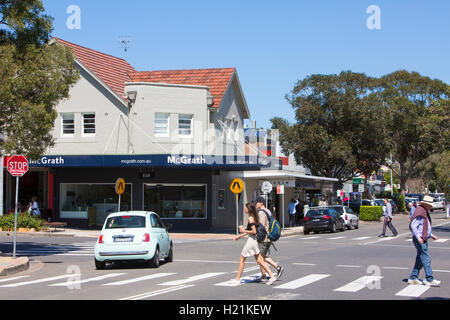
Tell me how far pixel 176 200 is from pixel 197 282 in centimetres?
2194

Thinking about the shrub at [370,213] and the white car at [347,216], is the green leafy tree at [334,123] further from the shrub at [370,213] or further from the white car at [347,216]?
the white car at [347,216]

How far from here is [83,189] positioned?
35.2m

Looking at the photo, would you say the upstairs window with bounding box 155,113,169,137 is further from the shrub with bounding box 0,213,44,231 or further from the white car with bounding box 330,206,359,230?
the white car with bounding box 330,206,359,230

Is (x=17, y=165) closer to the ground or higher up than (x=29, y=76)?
closer to the ground

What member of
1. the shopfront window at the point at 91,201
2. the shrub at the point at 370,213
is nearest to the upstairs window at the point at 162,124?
the shopfront window at the point at 91,201

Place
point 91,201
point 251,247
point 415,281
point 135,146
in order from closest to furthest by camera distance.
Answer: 1. point 415,281
2. point 251,247
3. point 135,146
4. point 91,201

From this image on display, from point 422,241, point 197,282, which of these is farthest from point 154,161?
point 422,241

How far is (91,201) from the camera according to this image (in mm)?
35094

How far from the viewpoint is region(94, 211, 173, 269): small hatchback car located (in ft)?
52.9

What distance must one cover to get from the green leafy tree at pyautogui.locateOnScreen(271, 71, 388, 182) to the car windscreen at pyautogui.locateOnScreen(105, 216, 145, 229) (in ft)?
114

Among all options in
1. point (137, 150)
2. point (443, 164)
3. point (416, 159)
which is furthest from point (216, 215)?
point (443, 164)

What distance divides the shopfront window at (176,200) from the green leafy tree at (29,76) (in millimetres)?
14393

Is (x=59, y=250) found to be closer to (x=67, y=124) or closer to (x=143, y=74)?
(x=67, y=124)

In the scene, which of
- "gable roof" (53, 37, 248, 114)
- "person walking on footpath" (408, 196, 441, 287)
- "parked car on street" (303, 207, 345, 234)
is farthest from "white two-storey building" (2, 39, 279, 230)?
"person walking on footpath" (408, 196, 441, 287)
